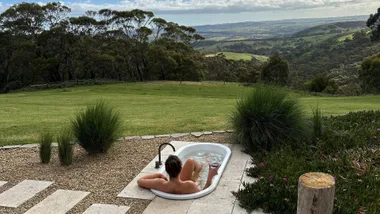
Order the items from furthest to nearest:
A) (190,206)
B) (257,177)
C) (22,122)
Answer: (22,122)
(257,177)
(190,206)

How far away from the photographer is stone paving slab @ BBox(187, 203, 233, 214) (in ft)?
10.5

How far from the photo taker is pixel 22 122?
8.08 metres

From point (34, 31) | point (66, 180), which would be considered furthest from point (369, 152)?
point (34, 31)

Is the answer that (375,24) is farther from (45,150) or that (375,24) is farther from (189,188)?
(45,150)

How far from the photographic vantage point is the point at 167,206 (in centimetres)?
338

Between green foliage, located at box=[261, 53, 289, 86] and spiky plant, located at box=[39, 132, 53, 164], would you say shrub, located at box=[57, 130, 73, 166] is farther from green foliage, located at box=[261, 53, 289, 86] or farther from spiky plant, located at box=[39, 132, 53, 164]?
green foliage, located at box=[261, 53, 289, 86]

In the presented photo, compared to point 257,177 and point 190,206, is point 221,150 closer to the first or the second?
point 257,177

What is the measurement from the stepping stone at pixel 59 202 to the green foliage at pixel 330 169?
1.76 m

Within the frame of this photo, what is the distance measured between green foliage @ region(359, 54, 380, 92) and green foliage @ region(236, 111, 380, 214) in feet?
72.5

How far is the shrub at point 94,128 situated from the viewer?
4.79 metres

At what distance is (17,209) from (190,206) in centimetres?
178

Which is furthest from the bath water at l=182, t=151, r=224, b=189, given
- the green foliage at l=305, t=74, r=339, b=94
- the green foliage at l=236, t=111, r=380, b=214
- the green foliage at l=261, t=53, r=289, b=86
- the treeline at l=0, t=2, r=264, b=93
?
the green foliage at l=305, t=74, r=339, b=94

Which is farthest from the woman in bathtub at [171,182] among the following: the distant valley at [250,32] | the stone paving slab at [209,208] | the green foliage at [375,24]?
the distant valley at [250,32]

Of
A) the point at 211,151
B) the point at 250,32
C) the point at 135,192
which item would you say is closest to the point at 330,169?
the point at 211,151
